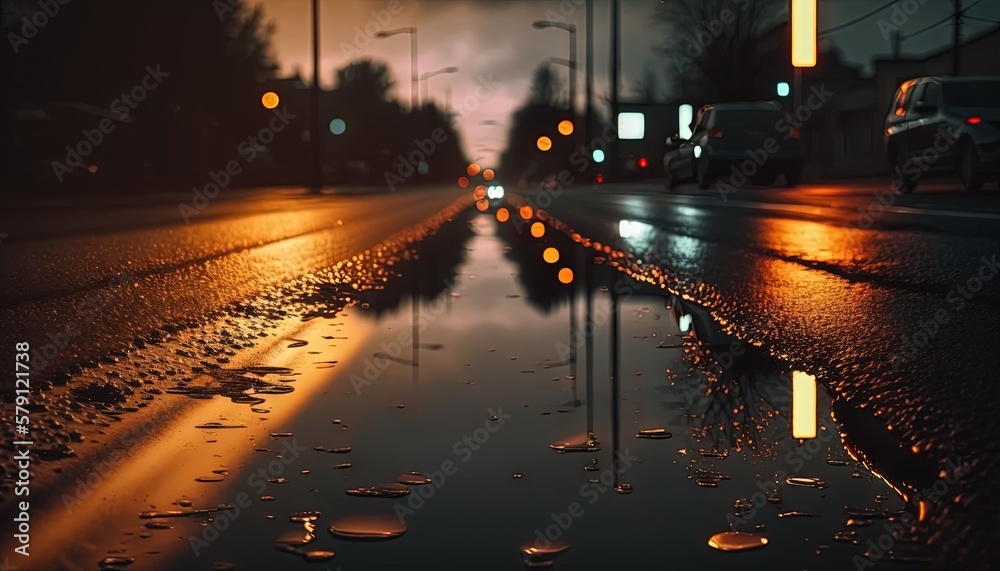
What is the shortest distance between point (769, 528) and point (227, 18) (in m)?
57.7

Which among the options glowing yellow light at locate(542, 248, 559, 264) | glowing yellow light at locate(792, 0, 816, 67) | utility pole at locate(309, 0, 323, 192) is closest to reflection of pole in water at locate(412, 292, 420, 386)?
glowing yellow light at locate(542, 248, 559, 264)

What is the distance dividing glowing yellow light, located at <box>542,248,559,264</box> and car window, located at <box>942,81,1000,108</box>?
364 inches

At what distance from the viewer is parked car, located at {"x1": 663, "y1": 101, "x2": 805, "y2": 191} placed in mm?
27000

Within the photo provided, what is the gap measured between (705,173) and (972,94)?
846 cm

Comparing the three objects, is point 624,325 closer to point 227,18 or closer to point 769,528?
point 769,528

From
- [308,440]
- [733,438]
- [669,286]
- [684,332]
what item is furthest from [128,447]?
[669,286]

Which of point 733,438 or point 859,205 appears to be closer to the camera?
point 733,438

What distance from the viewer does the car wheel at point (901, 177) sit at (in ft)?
71.1

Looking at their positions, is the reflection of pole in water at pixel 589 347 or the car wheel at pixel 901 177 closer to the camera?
the reflection of pole in water at pixel 589 347

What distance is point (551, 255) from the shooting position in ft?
43.9

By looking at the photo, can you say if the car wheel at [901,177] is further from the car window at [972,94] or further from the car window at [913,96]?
the car window at [972,94]

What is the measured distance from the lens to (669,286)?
30.7 ft

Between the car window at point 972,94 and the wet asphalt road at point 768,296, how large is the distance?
194cm

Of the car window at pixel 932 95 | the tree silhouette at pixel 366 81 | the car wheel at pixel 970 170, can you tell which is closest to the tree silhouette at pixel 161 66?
the car window at pixel 932 95
